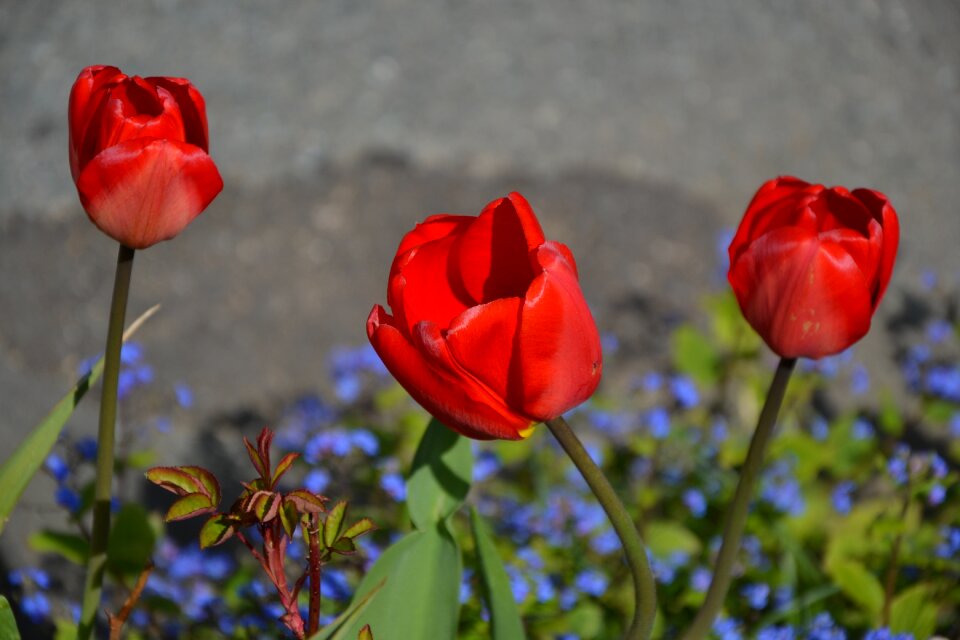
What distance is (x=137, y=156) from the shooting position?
707 mm

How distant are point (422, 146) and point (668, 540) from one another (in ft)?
4.74

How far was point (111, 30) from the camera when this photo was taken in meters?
2.97

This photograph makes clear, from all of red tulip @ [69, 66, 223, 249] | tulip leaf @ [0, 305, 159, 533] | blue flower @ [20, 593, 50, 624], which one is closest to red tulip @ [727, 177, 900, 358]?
red tulip @ [69, 66, 223, 249]

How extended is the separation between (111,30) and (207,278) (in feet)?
3.20

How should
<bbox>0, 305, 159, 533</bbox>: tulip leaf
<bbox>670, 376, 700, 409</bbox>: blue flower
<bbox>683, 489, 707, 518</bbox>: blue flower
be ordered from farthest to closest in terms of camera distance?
<bbox>670, 376, 700, 409</bbox>: blue flower, <bbox>683, 489, 707, 518</bbox>: blue flower, <bbox>0, 305, 159, 533</bbox>: tulip leaf

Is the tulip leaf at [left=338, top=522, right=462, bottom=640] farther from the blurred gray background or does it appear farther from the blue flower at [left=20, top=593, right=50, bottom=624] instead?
the blurred gray background

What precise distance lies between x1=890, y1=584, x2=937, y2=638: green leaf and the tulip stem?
61 cm

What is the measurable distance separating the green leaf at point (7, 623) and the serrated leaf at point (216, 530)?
0.21 metres

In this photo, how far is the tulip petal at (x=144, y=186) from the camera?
27.9 inches

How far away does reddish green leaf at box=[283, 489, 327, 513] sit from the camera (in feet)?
2.05

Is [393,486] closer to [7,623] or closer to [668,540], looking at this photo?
[668,540]

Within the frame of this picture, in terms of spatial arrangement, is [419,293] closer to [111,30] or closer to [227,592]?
[227,592]

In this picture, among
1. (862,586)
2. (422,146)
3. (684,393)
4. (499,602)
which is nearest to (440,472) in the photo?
(499,602)

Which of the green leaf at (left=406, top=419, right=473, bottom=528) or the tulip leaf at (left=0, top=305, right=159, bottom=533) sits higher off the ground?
the tulip leaf at (left=0, top=305, right=159, bottom=533)
